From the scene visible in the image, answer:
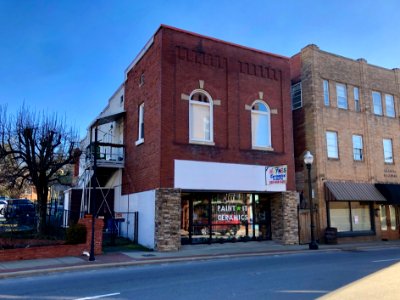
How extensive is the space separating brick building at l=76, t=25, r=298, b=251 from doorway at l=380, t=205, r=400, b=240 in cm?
839

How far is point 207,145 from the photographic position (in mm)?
17734

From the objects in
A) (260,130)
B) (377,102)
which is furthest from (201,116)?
(377,102)

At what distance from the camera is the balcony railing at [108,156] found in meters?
20.2

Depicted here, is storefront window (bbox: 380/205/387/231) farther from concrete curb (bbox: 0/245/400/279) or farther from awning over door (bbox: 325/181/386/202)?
concrete curb (bbox: 0/245/400/279)

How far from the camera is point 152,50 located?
1856 cm

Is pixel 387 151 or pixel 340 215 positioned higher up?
pixel 387 151

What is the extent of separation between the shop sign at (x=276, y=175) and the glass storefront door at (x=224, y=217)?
58.3 inches

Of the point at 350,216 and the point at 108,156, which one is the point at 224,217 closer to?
the point at 108,156

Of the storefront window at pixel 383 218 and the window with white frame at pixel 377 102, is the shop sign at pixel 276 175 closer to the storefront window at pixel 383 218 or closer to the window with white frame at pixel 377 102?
the storefront window at pixel 383 218

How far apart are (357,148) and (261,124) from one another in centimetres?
799

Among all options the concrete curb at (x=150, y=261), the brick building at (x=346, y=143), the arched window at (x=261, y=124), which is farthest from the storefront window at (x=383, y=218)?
the arched window at (x=261, y=124)

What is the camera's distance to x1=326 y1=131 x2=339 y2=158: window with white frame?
891 inches

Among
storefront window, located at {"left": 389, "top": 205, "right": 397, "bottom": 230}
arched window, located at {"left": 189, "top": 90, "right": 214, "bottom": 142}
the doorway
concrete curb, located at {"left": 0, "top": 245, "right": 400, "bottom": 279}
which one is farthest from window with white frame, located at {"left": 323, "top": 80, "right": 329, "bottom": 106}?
concrete curb, located at {"left": 0, "top": 245, "right": 400, "bottom": 279}

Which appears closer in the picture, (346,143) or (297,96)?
(346,143)
